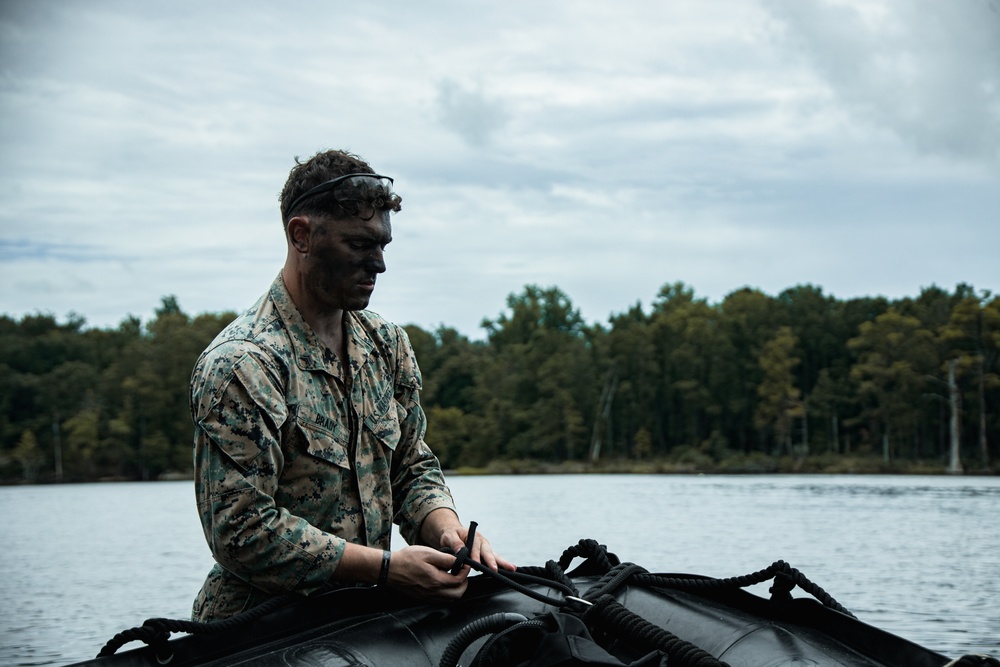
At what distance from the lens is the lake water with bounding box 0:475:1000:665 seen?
10352mm

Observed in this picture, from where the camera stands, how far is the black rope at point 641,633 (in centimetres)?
209

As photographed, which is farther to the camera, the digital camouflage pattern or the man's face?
the man's face

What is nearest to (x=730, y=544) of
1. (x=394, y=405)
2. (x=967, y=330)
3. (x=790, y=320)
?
(x=394, y=405)

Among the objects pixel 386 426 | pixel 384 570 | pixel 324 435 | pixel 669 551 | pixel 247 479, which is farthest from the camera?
pixel 669 551

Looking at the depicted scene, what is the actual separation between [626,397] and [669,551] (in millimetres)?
56800

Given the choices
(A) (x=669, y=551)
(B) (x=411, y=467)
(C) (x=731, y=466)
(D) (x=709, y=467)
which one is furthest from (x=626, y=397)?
(B) (x=411, y=467)

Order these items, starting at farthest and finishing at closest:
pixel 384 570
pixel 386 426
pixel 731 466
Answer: pixel 731 466, pixel 386 426, pixel 384 570

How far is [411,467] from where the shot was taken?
298 centimetres

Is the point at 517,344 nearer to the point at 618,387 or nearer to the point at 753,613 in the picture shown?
the point at 618,387

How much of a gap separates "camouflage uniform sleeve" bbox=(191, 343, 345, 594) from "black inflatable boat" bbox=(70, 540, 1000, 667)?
0.10 metres

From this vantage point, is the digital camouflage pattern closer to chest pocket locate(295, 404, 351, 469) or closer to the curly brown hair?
chest pocket locate(295, 404, 351, 469)

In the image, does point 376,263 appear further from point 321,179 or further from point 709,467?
point 709,467

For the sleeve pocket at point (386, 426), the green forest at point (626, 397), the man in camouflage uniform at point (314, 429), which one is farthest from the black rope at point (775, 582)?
the green forest at point (626, 397)

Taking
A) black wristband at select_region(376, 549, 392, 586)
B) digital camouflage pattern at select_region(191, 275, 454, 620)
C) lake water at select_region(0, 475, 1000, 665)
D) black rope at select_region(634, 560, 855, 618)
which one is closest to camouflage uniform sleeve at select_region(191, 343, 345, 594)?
digital camouflage pattern at select_region(191, 275, 454, 620)
